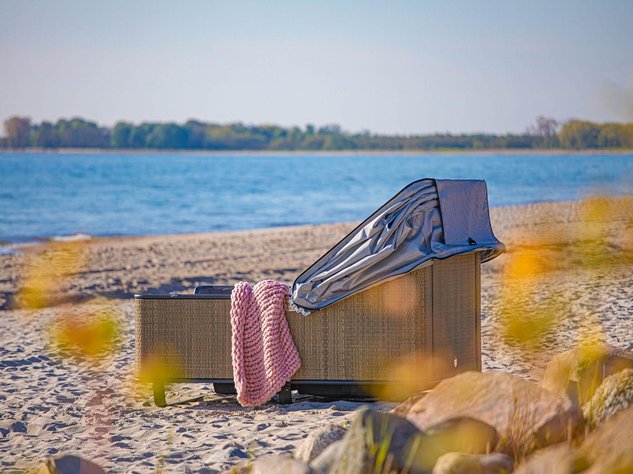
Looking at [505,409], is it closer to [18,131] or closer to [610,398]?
[610,398]

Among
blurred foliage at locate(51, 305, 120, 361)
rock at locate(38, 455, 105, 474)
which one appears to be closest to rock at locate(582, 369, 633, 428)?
rock at locate(38, 455, 105, 474)

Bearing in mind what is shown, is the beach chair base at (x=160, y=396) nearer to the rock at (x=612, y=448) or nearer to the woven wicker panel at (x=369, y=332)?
the woven wicker panel at (x=369, y=332)

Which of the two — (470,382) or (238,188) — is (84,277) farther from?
(238,188)

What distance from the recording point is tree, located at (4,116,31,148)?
84562mm

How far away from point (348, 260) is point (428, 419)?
1.40m

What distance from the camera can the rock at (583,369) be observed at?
3.94 metres

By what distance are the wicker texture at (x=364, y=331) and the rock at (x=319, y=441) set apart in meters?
1.23

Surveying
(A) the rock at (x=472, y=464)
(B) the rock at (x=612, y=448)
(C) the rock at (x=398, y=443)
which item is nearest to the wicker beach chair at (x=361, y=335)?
(C) the rock at (x=398, y=443)

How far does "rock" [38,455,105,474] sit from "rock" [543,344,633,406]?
6.44 ft

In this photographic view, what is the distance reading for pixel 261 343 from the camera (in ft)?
16.2

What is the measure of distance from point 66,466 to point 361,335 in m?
1.95

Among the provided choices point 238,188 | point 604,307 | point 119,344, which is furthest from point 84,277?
point 238,188

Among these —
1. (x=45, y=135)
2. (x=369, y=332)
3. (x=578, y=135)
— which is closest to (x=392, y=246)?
(x=369, y=332)

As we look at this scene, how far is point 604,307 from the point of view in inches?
308
